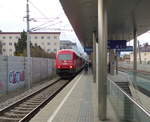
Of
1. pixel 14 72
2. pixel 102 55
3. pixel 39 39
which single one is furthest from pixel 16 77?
pixel 39 39

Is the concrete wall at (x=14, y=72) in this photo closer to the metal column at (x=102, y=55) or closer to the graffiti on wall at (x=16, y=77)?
the graffiti on wall at (x=16, y=77)

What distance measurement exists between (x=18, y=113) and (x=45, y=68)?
81.4 ft

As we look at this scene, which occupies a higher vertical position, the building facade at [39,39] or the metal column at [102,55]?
Answer: the building facade at [39,39]

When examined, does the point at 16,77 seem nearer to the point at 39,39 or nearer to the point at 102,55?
the point at 102,55

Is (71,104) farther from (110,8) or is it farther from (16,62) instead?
(16,62)

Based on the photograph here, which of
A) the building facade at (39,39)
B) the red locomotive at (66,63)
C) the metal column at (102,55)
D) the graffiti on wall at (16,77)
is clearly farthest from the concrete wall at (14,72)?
the building facade at (39,39)

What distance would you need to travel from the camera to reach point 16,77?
75.2ft

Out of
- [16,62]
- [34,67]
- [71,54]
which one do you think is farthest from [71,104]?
[71,54]

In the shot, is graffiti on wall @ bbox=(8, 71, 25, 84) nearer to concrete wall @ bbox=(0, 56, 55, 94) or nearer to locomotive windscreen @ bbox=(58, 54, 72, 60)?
concrete wall @ bbox=(0, 56, 55, 94)

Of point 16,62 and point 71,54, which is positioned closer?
point 16,62

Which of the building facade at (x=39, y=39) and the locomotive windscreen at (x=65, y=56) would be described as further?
the building facade at (x=39, y=39)

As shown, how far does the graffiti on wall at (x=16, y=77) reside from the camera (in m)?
21.2

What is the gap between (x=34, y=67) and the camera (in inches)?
1184

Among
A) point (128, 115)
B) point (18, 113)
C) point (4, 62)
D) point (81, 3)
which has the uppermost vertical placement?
point (81, 3)
